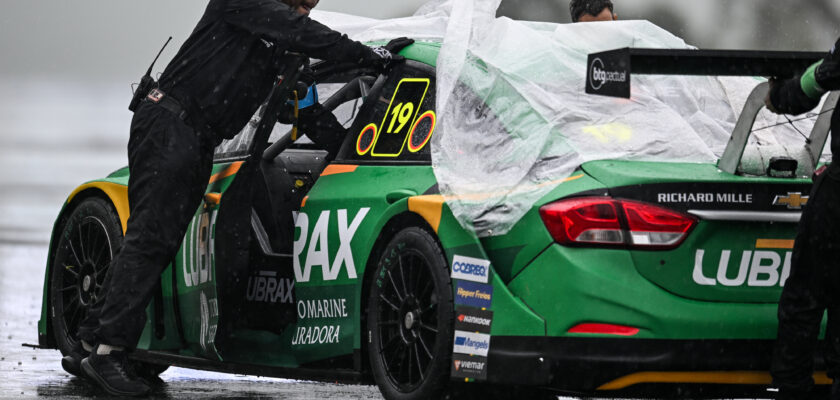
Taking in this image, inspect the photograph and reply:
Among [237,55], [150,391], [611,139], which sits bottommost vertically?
[150,391]

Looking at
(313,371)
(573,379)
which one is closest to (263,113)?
(313,371)

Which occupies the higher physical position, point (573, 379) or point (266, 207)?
point (266, 207)

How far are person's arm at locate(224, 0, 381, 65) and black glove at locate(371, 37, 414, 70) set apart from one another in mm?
19

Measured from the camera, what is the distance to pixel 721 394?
524 centimetres

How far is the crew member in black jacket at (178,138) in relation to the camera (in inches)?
255

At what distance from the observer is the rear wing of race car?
16.4 feet

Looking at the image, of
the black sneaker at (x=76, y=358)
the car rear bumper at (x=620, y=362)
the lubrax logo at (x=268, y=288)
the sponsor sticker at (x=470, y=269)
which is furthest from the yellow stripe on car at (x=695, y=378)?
the black sneaker at (x=76, y=358)

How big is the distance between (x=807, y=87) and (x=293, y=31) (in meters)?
2.25

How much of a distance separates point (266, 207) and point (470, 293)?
1.61 meters

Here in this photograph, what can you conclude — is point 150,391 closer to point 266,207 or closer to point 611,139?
point 266,207

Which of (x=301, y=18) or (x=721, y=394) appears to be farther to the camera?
(x=301, y=18)

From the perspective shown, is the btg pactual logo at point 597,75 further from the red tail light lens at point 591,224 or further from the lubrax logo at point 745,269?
the lubrax logo at point 745,269

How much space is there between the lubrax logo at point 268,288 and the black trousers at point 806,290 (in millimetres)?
2200

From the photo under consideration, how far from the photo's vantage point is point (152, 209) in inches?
255
